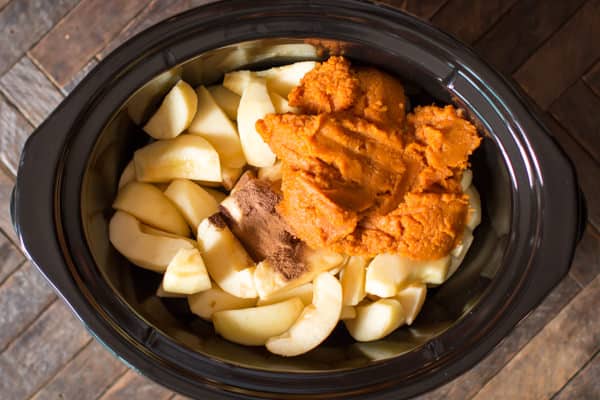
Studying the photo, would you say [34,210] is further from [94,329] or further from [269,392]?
[269,392]

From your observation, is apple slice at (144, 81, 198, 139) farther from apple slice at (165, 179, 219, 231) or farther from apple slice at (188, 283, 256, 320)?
apple slice at (188, 283, 256, 320)

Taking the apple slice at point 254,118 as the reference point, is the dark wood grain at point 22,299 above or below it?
below

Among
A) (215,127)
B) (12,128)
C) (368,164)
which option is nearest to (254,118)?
(215,127)

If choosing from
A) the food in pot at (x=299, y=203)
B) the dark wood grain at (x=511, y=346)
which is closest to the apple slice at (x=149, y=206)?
the food in pot at (x=299, y=203)

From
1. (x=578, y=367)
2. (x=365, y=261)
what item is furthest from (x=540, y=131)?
(x=578, y=367)

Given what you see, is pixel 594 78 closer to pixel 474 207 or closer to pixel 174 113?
pixel 474 207

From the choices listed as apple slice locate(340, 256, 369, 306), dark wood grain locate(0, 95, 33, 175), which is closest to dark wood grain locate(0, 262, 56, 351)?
dark wood grain locate(0, 95, 33, 175)

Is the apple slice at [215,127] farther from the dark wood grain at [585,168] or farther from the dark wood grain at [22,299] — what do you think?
the dark wood grain at [585,168]
